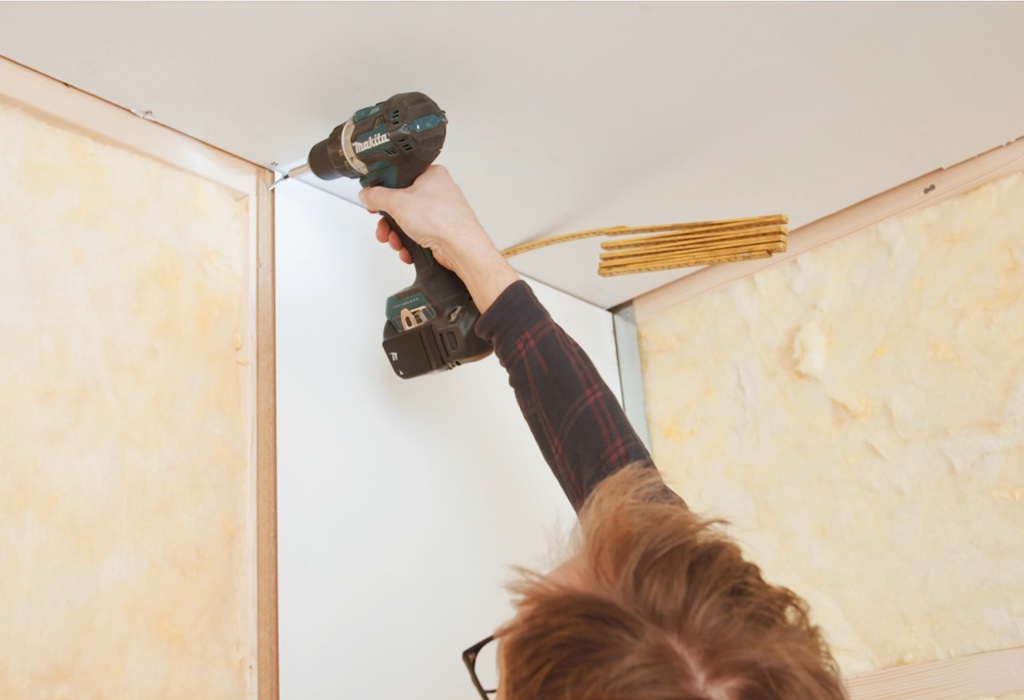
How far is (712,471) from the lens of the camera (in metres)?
1.58

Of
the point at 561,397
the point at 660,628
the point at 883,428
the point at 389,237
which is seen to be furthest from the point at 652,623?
the point at 883,428

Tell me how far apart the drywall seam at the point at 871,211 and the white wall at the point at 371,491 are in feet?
1.57

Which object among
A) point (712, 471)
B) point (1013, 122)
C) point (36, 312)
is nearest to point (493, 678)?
point (712, 471)

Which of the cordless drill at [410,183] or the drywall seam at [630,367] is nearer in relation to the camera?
the cordless drill at [410,183]

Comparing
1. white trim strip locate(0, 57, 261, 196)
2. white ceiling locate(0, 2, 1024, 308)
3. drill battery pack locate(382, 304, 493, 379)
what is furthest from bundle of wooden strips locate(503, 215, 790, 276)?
white trim strip locate(0, 57, 261, 196)

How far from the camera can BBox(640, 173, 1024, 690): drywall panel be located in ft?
4.17

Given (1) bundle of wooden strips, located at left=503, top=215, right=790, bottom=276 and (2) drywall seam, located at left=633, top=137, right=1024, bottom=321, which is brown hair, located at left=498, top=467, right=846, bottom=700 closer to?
(1) bundle of wooden strips, located at left=503, top=215, right=790, bottom=276

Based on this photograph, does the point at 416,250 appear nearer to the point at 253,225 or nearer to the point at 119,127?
the point at 253,225

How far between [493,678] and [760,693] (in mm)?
836

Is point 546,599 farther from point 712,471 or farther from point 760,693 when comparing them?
point 712,471

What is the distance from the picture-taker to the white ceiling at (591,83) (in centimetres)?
95

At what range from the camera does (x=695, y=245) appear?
4.05 feet

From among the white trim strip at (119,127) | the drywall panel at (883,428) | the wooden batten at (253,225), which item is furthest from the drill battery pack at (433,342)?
the drywall panel at (883,428)

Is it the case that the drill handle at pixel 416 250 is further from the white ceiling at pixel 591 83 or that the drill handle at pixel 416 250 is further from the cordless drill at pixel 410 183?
the white ceiling at pixel 591 83
